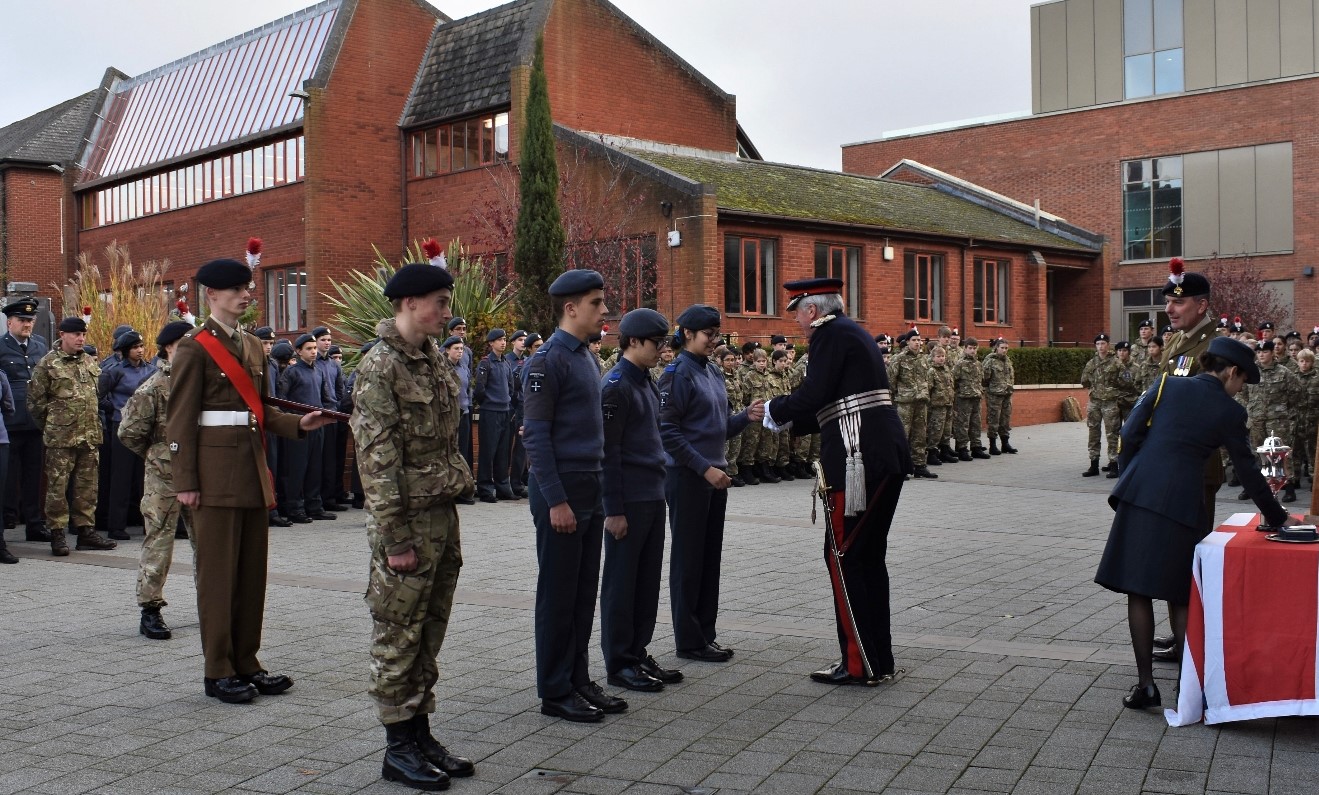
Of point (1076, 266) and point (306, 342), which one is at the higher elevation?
point (1076, 266)

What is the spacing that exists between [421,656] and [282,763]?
0.75m

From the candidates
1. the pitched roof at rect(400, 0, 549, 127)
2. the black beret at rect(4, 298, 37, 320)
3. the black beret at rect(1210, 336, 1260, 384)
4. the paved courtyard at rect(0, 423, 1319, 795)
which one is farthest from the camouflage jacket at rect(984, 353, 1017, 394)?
the black beret at rect(1210, 336, 1260, 384)

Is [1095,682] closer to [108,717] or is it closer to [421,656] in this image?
[421,656]

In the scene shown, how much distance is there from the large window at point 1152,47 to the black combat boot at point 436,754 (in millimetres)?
41933

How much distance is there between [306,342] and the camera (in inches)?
581

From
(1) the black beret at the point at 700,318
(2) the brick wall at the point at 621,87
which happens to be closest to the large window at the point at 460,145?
(2) the brick wall at the point at 621,87

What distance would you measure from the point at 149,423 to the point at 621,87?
25344 millimetres

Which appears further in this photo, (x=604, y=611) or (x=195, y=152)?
(x=195, y=152)

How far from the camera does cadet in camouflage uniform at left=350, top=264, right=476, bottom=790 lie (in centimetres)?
516

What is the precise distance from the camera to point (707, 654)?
7.25m

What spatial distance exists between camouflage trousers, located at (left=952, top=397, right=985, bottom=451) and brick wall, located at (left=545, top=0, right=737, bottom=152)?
13288 mm

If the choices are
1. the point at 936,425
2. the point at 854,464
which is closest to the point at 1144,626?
the point at 854,464

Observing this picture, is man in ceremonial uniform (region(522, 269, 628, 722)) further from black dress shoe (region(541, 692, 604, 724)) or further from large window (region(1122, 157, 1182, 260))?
large window (region(1122, 157, 1182, 260))

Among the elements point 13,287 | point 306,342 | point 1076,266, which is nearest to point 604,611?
point 306,342
